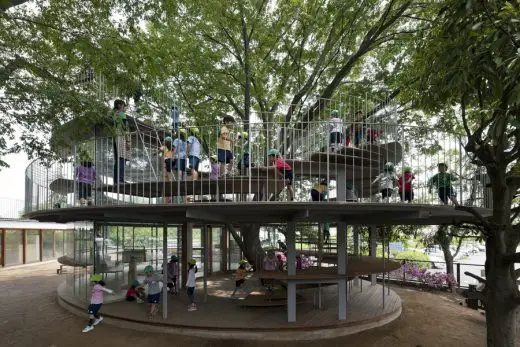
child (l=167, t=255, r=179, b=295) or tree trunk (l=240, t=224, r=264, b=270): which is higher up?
tree trunk (l=240, t=224, r=264, b=270)

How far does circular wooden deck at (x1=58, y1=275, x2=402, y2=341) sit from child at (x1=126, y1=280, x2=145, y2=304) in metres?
0.33

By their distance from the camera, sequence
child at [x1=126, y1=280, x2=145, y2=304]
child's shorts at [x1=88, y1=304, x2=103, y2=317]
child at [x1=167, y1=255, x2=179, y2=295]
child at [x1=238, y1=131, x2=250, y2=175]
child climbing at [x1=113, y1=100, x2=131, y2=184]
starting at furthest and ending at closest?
child at [x1=167, y1=255, x2=179, y2=295] < child at [x1=126, y1=280, x2=145, y2=304] < child's shorts at [x1=88, y1=304, x2=103, y2=317] < child at [x1=238, y1=131, x2=250, y2=175] < child climbing at [x1=113, y1=100, x2=131, y2=184]

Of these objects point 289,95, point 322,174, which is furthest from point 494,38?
point 289,95

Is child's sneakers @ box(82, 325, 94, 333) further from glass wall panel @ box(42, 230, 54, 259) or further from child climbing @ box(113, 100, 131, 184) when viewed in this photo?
glass wall panel @ box(42, 230, 54, 259)

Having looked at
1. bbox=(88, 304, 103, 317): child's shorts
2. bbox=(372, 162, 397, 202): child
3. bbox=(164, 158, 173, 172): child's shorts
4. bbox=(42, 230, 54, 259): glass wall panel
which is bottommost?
bbox=(42, 230, 54, 259): glass wall panel

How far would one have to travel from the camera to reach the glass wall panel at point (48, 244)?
26.0 metres

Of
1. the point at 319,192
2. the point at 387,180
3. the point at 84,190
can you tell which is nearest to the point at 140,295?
the point at 84,190

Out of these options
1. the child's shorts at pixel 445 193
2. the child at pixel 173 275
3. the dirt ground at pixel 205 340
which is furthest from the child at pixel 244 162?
the child at pixel 173 275

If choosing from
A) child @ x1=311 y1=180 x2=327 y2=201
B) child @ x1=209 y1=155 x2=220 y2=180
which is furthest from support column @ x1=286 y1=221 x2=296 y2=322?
child @ x1=209 y1=155 x2=220 y2=180

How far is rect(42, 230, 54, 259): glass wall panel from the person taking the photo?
2598 cm

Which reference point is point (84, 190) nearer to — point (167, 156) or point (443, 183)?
point (167, 156)

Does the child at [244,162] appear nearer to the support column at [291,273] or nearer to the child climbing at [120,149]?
the support column at [291,273]

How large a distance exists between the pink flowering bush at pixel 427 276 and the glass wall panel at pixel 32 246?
23177mm

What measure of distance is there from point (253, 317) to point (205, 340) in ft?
5.15
